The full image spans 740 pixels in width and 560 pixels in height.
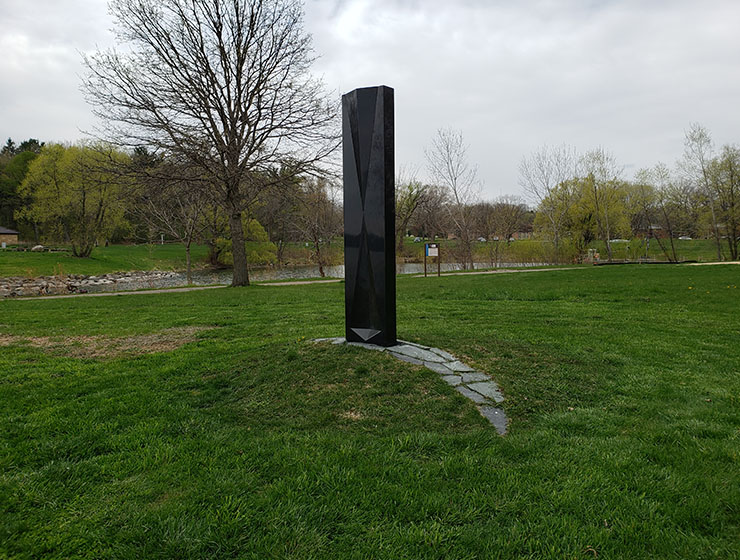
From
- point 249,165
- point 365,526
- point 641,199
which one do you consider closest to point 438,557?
point 365,526

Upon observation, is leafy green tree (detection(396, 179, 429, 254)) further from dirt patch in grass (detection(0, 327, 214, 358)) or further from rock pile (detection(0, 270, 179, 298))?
dirt patch in grass (detection(0, 327, 214, 358))

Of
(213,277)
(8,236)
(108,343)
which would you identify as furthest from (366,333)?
(8,236)

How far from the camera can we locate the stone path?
126 inches

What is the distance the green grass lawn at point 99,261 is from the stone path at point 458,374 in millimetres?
25077

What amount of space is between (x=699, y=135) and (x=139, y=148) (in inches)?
1204

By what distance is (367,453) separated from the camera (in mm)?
2592

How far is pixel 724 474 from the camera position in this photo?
7.54 ft

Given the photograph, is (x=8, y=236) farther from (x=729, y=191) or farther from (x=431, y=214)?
(x=729, y=191)

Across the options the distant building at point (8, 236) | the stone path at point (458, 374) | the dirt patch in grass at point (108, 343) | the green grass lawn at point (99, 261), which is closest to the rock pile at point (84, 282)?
the green grass lawn at point (99, 261)

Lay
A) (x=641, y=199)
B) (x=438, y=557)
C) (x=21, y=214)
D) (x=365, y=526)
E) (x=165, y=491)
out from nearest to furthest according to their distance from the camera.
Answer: (x=438, y=557)
(x=365, y=526)
(x=165, y=491)
(x=641, y=199)
(x=21, y=214)

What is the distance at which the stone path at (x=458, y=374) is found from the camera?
3209mm

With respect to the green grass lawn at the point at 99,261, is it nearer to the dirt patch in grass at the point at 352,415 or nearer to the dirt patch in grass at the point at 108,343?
the dirt patch in grass at the point at 108,343

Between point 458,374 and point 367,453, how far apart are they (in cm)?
156

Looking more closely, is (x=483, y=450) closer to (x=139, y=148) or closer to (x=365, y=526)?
(x=365, y=526)
